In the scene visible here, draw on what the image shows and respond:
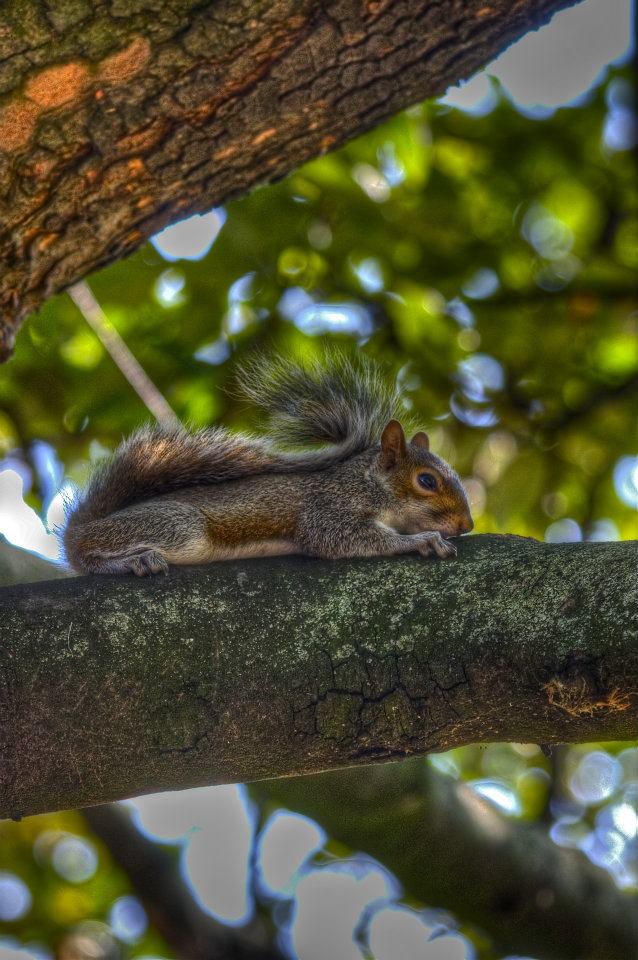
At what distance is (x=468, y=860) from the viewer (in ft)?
7.05

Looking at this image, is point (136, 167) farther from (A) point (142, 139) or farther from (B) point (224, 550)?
(B) point (224, 550)

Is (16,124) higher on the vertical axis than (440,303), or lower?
higher

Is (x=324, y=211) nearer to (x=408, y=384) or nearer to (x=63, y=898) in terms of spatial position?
(x=408, y=384)

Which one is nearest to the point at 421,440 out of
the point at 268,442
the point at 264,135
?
the point at 268,442

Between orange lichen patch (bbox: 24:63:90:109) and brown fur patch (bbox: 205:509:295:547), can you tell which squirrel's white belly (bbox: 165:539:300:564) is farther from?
orange lichen patch (bbox: 24:63:90:109)

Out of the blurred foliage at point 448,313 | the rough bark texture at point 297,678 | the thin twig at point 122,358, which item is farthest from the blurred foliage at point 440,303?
the rough bark texture at point 297,678

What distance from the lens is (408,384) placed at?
10.1 feet

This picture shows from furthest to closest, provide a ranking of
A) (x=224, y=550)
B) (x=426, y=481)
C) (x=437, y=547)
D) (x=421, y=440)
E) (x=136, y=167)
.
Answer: (x=421, y=440) → (x=426, y=481) → (x=224, y=550) → (x=437, y=547) → (x=136, y=167)

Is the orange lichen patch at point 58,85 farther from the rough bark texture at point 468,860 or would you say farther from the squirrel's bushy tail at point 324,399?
the rough bark texture at point 468,860

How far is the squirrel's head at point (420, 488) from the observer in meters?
2.59

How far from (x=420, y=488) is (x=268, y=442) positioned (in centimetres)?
42

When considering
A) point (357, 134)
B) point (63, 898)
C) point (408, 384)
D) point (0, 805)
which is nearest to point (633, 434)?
point (408, 384)

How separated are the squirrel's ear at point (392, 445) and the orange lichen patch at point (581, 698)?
1.32m

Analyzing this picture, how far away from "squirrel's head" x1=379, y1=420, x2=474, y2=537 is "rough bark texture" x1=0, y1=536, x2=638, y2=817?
1.00 metres
